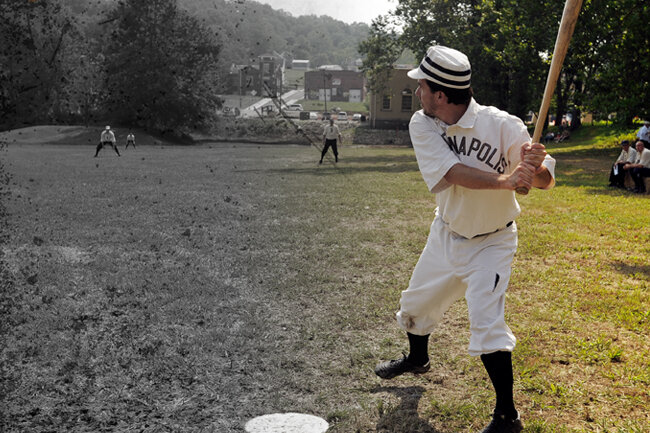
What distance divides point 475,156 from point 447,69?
1.83 ft

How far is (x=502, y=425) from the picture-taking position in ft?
11.7

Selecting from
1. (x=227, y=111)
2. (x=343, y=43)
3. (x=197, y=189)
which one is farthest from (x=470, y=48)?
(x=343, y=43)

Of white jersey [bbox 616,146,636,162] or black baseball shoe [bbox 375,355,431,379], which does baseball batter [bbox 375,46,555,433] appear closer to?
black baseball shoe [bbox 375,355,431,379]

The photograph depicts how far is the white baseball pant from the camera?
350cm

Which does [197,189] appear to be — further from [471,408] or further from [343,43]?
[343,43]

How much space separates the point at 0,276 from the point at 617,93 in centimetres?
2380

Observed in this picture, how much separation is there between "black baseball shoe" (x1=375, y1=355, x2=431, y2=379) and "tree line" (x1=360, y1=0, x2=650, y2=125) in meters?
19.8

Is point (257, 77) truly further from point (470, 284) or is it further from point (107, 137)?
point (470, 284)

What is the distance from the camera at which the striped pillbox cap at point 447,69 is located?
3551 mm

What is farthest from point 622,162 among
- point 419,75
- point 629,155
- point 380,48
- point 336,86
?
point 336,86

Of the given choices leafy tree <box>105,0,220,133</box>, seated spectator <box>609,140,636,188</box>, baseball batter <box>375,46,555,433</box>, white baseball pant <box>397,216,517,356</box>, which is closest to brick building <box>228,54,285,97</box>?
leafy tree <box>105,0,220,133</box>

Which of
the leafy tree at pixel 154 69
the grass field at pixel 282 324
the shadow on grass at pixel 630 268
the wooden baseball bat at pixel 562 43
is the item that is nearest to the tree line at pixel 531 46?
the grass field at pixel 282 324

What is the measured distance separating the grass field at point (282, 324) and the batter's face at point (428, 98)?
1996 mm

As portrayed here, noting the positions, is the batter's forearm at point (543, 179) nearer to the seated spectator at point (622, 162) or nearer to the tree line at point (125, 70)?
the seated spectator at point (622, 162)
